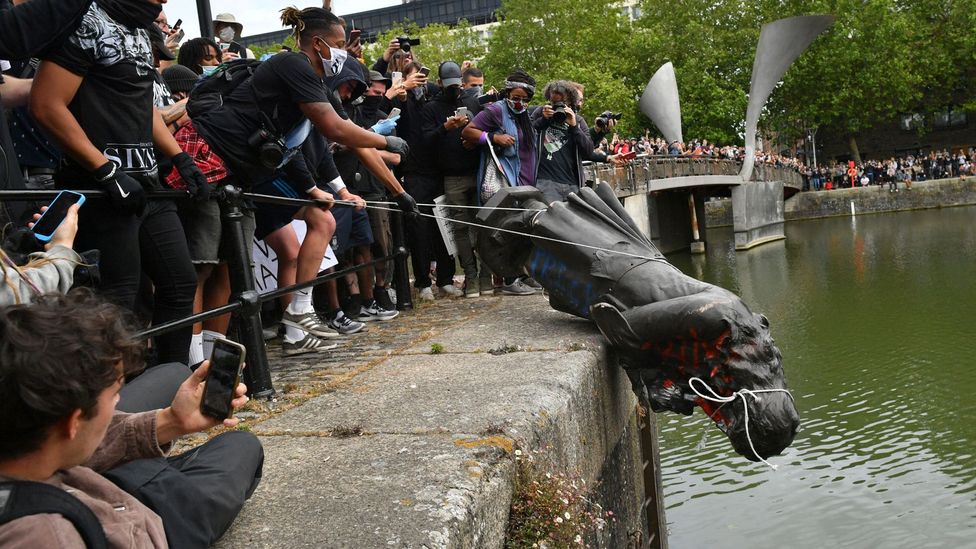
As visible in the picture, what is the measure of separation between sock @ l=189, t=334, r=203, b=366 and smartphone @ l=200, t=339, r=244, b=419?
1886 mm

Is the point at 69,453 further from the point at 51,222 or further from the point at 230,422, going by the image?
the point at 51,222

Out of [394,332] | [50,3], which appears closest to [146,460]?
[50,3]

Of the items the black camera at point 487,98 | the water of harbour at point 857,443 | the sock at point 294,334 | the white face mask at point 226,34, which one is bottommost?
the water of harbour at point 857,443

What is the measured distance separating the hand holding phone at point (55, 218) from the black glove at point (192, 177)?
91cm

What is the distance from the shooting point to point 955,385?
27.5 ft

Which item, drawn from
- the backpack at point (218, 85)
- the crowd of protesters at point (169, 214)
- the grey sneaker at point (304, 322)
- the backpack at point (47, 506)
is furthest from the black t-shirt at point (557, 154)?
the backpack at point (47, 506)

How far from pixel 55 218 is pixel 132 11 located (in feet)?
3.23

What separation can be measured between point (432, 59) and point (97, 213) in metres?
43.9

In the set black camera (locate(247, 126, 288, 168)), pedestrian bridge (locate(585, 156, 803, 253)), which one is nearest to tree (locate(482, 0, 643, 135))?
pedestrian bridge (locate(585, 156, 803, 253))

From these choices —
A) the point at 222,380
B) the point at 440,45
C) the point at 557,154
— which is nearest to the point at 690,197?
the point at 440,45

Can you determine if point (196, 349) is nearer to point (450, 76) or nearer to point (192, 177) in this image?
point (192, 177)

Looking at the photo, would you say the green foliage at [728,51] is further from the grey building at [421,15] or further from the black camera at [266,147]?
the black camera at [266,147]

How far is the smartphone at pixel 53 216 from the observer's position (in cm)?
235

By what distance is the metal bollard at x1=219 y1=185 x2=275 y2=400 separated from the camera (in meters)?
3.53
